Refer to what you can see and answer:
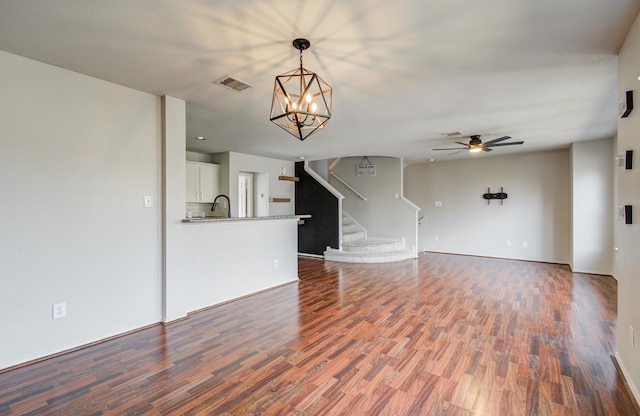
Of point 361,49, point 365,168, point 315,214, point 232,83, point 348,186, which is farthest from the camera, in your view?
point 348,186

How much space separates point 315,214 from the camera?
283 inches

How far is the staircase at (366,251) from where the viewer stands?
655cm

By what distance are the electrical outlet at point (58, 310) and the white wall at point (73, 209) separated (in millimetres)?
28

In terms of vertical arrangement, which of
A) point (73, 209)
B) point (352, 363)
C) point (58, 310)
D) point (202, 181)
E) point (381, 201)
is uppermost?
point (202, 181)

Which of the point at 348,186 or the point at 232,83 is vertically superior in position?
the point at 232,83

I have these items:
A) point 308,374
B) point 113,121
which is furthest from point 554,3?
point 113,121

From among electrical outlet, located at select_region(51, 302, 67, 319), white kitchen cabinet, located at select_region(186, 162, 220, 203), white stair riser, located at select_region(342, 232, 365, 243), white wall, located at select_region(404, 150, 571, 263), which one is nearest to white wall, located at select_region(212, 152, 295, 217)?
white kitchen cabinet, located at select_region(186, 162, 220, 203)

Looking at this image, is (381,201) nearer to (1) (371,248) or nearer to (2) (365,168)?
(2) (365,168)

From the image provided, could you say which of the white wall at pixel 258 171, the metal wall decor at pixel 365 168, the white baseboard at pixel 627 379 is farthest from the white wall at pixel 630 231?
the white wall at pixel 258 171

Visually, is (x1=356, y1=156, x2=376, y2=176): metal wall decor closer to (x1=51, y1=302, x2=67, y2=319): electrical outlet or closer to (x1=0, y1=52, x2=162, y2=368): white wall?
(x1=0, y1=52, x2=162, y2=368): white wall

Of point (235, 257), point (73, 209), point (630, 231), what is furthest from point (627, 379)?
point (73, 209)

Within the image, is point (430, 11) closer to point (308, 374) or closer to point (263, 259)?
point (308, 374)

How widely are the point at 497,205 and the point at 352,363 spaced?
6244mm

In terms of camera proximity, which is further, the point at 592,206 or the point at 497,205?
the point at 497,205
